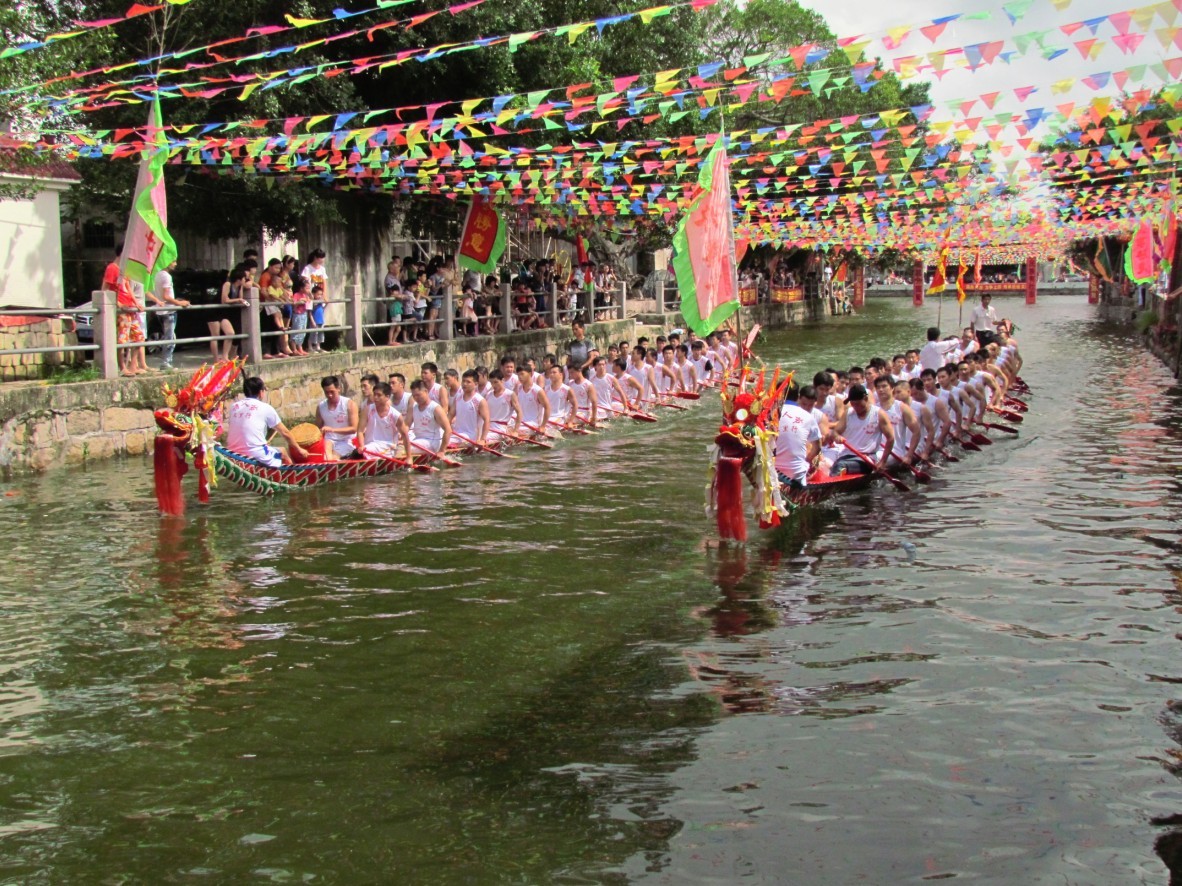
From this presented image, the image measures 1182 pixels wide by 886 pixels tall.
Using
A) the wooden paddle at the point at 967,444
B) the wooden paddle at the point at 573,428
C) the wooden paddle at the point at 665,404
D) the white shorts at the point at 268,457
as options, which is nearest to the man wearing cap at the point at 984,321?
the wooden paddle at the point at 665,404

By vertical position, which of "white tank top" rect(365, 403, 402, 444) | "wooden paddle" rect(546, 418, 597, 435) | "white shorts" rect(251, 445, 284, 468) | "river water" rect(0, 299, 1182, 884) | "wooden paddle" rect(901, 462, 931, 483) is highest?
"white tank top" rect(365, 403, 402, 444)

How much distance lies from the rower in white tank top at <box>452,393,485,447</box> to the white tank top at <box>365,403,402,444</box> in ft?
4.57

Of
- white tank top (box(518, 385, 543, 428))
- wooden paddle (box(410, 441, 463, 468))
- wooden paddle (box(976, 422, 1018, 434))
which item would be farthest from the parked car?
wooden paddle (box(976, 422, 1018, 434))

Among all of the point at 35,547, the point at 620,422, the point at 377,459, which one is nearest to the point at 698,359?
the point at 620,422

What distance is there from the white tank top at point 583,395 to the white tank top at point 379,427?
4344 mm

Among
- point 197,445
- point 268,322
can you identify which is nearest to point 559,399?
point 268,322

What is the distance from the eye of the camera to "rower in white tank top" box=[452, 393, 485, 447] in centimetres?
1742

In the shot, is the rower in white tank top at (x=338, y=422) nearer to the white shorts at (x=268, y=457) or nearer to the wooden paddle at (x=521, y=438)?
the white shorts at (x=268, y=457)

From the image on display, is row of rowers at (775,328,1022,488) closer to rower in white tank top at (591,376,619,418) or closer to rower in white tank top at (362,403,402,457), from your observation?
rower in white tank top at (591,376,619,418)

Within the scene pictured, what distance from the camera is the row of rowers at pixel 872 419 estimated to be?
13.1 meters

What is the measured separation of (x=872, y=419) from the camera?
48.5 ft

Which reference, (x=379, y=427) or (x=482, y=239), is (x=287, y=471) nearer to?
(x=379, y=427)

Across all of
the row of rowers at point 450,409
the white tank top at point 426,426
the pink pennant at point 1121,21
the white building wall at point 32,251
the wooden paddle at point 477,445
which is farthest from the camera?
the white building wall at point 32,251

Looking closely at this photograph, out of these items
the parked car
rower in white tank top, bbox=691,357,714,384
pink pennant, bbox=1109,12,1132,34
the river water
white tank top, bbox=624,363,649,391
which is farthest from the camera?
rower in white tank top, bbox=691,357,714,384
